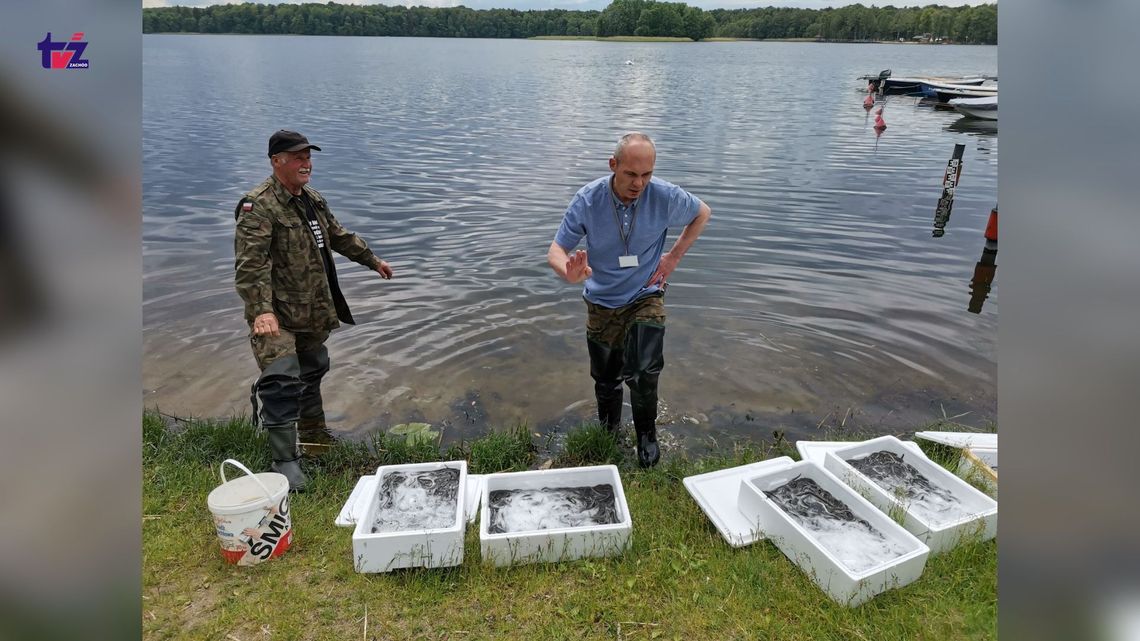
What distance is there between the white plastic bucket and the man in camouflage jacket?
0.95 metres

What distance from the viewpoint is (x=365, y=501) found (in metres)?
4.86

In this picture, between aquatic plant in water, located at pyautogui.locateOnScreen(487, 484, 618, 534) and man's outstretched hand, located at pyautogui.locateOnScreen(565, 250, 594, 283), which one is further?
man's outstretched hand, located at pyautogui.locateOnScreen(565, 250, 594, 283)

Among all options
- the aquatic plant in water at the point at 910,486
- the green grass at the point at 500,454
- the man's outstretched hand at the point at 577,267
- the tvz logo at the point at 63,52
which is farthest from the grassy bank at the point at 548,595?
the tvz logo at the point at 63,52

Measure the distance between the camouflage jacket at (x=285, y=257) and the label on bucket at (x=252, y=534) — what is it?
1.62 metres

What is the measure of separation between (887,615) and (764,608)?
609 millimetres

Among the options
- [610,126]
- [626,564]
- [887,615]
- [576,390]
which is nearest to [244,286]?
[626,564]

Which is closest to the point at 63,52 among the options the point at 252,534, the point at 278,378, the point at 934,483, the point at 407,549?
the point at 407,549

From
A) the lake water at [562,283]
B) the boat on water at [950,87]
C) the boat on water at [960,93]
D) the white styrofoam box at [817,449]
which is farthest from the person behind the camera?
the boat on water at [950,87]

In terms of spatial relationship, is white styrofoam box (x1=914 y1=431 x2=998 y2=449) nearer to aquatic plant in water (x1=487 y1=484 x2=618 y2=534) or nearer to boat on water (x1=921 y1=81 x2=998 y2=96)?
aquatic plant in water (x1=487 y1=484 x2=618 y2=534)

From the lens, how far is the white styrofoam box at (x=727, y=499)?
4.37 m

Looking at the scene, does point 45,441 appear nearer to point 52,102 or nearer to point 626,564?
point 52,102

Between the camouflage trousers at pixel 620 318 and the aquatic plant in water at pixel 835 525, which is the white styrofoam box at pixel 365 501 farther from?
the aquatic plant in water at pixel 835 525

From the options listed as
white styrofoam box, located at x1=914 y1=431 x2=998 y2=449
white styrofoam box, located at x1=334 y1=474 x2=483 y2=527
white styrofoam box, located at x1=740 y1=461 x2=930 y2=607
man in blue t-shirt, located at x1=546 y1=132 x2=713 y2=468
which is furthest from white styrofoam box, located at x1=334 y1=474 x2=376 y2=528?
white styrofoam box, located at x1=914 y1=431 x2=998 y2=449

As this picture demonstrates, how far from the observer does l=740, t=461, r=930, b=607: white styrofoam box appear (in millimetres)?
3670
